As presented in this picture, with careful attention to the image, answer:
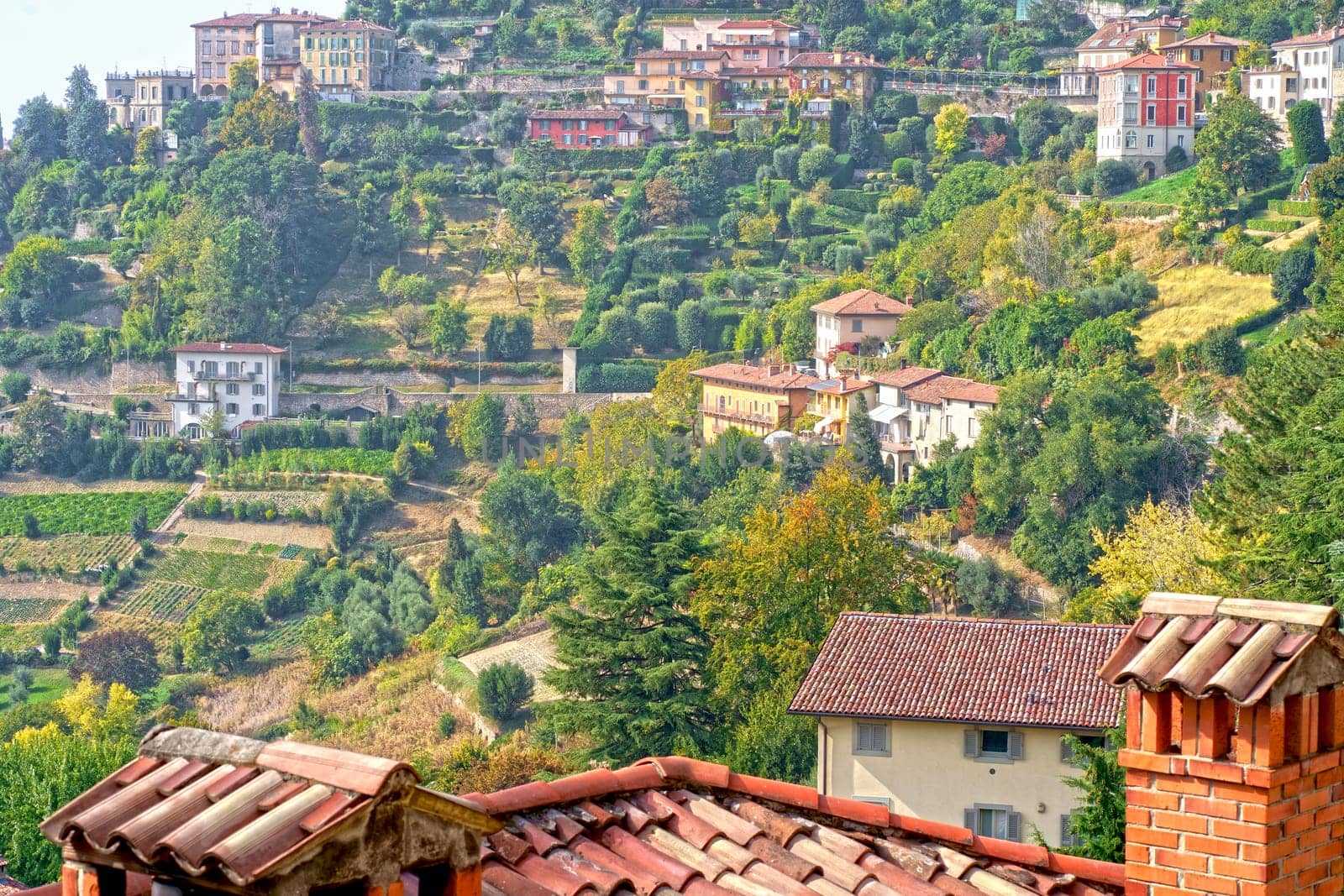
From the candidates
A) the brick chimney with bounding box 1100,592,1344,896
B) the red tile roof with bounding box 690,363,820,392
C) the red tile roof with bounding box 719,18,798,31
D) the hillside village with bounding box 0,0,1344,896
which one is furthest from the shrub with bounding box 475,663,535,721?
the red tile roof with bounding box 719,18,798,31

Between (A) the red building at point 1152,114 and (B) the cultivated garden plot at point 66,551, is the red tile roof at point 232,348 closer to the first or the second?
(B) the cultivated garden plot at point 66,551

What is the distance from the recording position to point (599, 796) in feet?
21.8

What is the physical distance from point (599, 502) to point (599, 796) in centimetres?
5317

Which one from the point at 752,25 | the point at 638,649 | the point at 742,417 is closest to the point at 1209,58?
the point at 752,25

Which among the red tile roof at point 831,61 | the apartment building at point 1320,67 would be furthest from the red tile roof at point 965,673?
the red tile roof at point 831,61

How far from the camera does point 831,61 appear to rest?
85875mm

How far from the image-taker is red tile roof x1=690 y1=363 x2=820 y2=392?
63125mm

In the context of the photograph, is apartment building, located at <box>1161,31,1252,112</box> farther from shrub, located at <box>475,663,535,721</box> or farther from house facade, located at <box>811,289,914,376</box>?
shrub, located at <box>475,663,535,721</box>

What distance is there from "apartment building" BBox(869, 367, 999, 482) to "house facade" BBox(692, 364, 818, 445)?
9.62 feet

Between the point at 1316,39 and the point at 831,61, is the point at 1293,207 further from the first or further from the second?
the point at 831,61

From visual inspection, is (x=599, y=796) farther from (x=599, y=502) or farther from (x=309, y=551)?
(x=309, y=551)

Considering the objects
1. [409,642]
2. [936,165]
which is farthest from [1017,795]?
[936,165]

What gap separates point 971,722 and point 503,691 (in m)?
22.5

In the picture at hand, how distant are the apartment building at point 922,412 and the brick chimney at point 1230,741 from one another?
163ft
